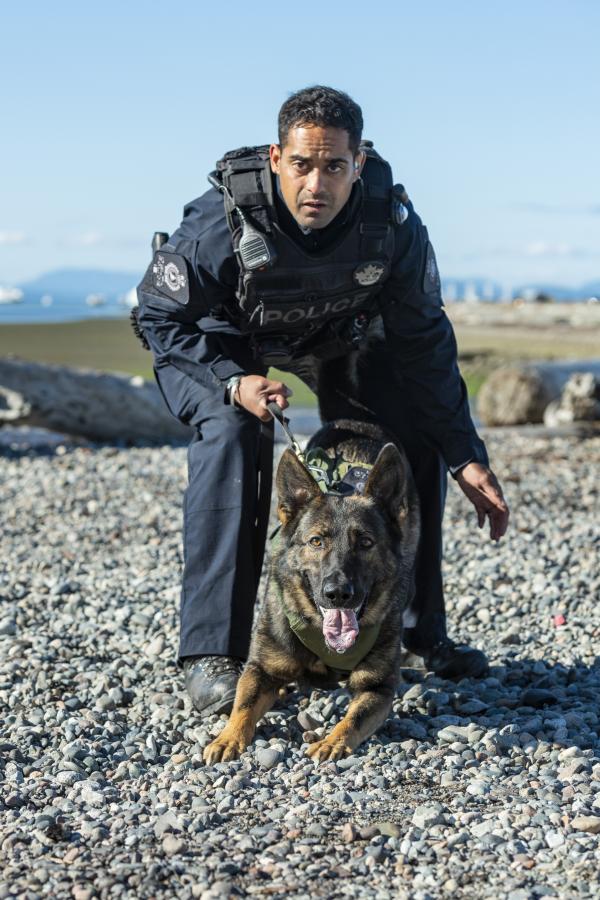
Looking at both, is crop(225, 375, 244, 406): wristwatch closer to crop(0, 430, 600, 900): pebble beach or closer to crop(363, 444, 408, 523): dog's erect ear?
crop(363, 444, 408, 523): dog's erect ear

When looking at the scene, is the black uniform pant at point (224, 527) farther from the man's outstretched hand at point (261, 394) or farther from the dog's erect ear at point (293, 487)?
the dog's erect ear at point (293, 487)

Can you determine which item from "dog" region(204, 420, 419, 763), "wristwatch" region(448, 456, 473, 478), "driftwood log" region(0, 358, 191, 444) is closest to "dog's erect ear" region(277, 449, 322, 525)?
"dog" region(204, 420, 419, 763)

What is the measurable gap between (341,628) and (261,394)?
39.0 inches

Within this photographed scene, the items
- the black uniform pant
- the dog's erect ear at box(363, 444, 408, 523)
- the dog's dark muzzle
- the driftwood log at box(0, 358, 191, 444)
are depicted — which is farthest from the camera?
the driftwood log at box(0, 358, 191, 444)

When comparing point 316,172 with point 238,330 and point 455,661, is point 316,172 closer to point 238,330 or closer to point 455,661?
point 238,330

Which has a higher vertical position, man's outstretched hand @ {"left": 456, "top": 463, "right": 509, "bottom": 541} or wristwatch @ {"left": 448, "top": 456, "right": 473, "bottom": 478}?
wristwatch @ {"left": 448, "top": 456, "right": 473, "bottom": 478}

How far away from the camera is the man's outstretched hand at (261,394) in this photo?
181 inches

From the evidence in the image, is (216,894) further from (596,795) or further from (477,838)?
(596,795)

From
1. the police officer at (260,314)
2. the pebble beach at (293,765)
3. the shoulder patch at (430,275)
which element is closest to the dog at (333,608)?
the pebble beach at (293,765)

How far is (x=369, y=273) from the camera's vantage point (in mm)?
4977

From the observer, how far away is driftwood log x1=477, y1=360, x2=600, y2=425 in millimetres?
17406

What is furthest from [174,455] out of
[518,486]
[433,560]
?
[433,560]

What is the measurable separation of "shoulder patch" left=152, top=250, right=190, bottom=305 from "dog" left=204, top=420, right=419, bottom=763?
3.08 feet

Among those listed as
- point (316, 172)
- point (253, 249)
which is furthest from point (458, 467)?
point (316, 172)
